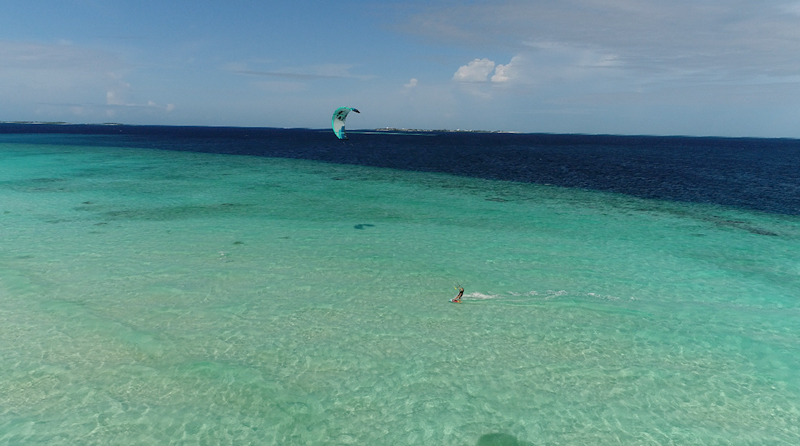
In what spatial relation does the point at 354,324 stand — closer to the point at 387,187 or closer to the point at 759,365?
the point at 759,365

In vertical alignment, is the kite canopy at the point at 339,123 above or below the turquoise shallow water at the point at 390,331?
above

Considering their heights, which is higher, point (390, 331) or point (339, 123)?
point (339, 123)

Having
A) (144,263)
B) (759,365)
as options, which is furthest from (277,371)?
(759,365)

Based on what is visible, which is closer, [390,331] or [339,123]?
[390,331]

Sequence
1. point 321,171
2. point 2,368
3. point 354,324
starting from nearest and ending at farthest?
point 2,368 → point 354,324 → point 321,171

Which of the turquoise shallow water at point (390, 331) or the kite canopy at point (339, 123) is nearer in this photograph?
the turquoise shallow water at point (390, 331)

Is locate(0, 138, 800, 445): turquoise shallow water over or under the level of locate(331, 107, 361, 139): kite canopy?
under

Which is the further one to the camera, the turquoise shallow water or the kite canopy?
the kite canopy

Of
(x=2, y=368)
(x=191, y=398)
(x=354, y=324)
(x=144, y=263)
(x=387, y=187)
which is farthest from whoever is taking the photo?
(x=387, y=187)
